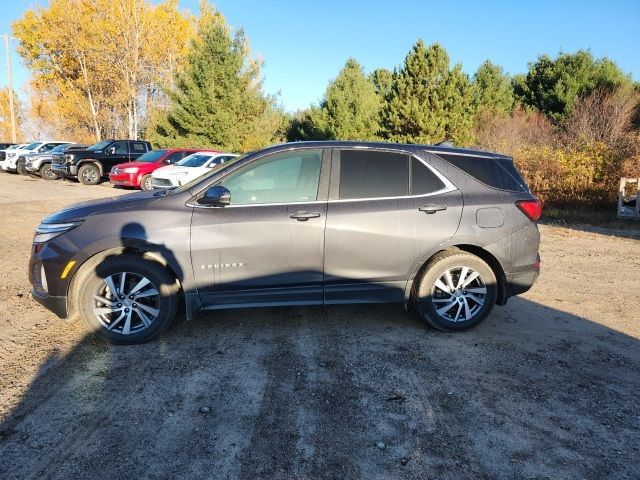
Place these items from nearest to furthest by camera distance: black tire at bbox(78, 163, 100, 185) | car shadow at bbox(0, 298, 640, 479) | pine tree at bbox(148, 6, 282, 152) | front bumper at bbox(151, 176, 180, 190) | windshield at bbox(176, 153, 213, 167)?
car shadow at bbox(0, 298, 640, 479) < front bumper at bbox(151, 176, 180, 190) < windshield at bbox(176, 153, 213, 167) < black tire at bbox(78, 163, 100, 185) < pine tree at bbox(148, 6, 282, 152)

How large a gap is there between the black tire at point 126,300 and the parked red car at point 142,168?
1244cm

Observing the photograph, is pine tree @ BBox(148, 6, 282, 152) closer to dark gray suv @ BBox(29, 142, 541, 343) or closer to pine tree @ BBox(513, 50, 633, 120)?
pine tree @ BBox(513, 50, 633, 120)

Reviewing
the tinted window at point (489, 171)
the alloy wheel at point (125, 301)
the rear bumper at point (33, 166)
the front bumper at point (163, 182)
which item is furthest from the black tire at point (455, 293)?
the rear bumper at point (33, 166)

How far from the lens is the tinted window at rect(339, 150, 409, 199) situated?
4094 mm

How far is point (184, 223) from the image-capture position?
12.6 ft

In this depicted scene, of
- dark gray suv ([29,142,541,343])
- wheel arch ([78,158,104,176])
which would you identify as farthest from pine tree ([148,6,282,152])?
dark gray suv ([29,142,541,343])

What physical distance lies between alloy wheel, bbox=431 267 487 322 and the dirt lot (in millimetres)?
217

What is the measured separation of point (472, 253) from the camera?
430cm

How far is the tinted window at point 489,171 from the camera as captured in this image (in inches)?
169

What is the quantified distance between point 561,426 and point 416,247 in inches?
69.4

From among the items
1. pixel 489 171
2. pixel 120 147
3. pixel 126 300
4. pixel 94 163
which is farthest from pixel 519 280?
pixel 120 147

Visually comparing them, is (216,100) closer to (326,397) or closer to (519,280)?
(519,280)

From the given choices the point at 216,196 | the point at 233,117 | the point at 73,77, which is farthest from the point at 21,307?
the point at 73,77

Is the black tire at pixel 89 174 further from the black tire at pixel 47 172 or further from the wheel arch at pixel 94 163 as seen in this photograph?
the black tire at pixel 47 172
